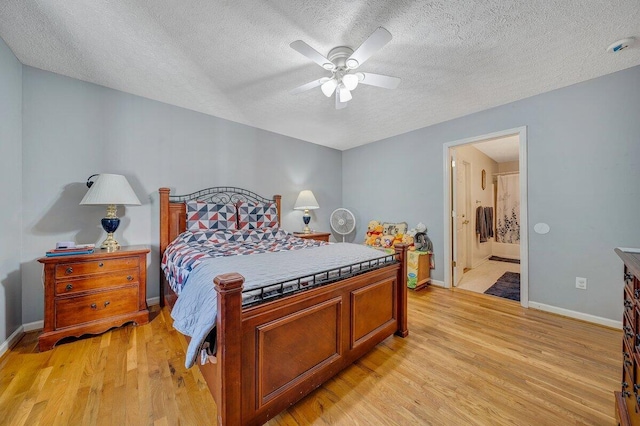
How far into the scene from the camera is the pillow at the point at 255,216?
315cm

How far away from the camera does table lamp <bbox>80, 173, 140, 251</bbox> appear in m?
2.20

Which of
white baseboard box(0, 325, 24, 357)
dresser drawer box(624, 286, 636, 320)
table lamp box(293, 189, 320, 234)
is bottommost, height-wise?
white baseboard box(0, 325, 24, 357)

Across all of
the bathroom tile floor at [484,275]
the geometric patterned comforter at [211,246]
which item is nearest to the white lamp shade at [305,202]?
the geometric patterned comforter at [211,246]

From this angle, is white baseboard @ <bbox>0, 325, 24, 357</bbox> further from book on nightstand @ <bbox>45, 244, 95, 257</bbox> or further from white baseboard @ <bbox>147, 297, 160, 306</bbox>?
white baseboard @ <bbox>147, 297, 160, 306</bbox>

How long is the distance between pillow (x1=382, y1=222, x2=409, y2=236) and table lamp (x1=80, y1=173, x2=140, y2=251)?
3475mm

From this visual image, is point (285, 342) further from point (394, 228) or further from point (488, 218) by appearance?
point (488, 218)

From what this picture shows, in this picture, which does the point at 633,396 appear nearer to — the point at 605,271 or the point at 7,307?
the point at 605,271

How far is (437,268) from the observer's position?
3.61 meters

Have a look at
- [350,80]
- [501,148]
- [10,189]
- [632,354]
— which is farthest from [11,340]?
[501,148]

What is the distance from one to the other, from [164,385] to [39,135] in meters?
2.57

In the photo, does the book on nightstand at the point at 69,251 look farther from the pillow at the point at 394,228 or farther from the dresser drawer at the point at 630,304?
the pillow at the point at 394,228

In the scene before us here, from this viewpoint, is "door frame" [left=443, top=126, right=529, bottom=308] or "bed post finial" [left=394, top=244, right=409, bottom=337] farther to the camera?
"door frame" [left=443, top=126, right=529, bottom=308]

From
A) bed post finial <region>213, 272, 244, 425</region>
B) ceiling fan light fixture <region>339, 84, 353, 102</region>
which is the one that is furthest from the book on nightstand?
ceiling fan light fixture <region>339, 84, 353, 102</region>

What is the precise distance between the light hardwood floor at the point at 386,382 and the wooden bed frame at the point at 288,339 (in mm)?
166
